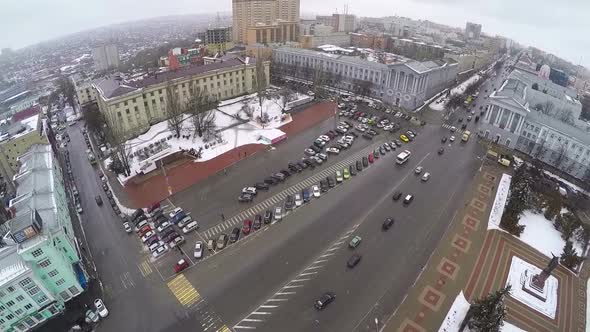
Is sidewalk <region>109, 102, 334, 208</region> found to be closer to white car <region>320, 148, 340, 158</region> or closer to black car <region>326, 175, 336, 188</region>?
white car <region>320, 148, 340, 158</region>

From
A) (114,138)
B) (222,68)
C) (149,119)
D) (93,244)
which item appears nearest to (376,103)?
(222,68)

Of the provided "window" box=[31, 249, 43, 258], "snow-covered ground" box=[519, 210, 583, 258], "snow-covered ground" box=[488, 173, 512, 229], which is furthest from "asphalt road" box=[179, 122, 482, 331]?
"window" box=[31, 249, 43, 258]

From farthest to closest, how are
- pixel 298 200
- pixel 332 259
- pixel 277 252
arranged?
pixel 298 200 → pixel 277 252 → pixel 332 259

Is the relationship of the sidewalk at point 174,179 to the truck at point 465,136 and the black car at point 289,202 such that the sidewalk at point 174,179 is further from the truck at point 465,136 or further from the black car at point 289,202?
the truck at point 465,136

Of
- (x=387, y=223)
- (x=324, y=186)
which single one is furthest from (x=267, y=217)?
(x=387, y=223)

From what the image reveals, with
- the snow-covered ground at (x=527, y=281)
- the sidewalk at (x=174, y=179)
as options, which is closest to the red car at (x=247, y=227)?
the sidewalk at (x=174, y=179)

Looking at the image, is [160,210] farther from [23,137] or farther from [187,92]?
[187,92]

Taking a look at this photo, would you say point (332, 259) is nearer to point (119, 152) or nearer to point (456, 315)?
point (456, 315)
